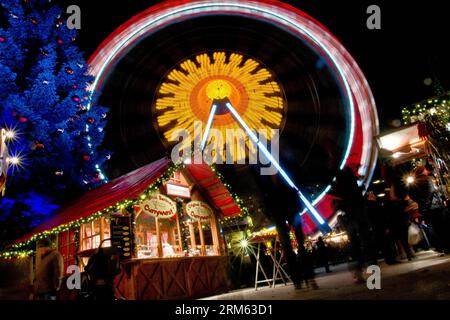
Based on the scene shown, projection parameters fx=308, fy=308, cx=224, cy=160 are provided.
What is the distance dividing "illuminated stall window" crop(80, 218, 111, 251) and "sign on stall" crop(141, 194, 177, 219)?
0.92 meters

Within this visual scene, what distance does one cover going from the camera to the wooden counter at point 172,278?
590 centimetres

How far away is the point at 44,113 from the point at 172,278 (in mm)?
5385

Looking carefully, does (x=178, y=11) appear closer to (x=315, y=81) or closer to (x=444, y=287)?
(x=315, y=81)

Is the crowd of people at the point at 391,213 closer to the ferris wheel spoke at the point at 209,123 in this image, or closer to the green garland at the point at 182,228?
the green garland at the point at 182,228

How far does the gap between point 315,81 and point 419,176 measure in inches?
349

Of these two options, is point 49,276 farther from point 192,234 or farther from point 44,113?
point 44,113

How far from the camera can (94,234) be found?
6.89 meters

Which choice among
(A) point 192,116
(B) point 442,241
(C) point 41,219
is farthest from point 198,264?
(A) point 192,116

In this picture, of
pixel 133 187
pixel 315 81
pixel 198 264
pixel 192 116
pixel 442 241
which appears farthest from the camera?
pixel 315 81

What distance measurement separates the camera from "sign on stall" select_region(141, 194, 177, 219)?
666 cm

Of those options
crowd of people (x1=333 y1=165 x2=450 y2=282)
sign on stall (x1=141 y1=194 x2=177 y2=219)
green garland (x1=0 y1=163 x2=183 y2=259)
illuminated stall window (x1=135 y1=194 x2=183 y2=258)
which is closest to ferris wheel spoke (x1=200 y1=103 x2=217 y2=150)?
illuminated stall window (x1=135 y1=194 x2=183 y2=258)

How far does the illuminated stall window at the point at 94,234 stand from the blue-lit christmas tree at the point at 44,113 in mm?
1665

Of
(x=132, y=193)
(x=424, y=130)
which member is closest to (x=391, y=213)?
(x=424, y=130)

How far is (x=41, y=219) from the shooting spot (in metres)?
7.83
